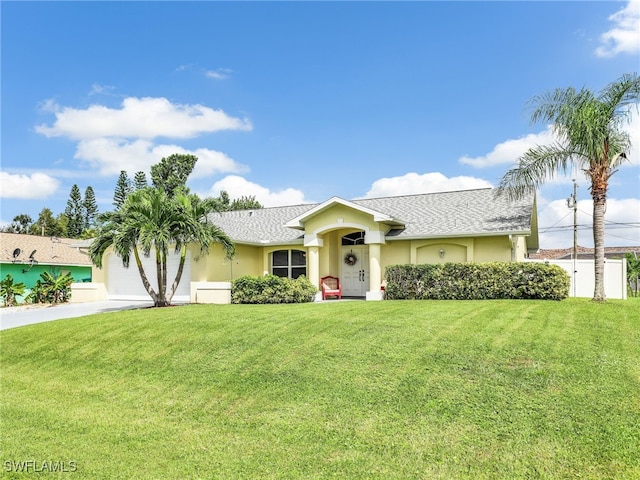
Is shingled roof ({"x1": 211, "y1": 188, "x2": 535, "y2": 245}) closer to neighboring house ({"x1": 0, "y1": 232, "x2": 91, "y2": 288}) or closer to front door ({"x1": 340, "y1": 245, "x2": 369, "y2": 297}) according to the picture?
front door ({"x1": 340, "y1": 245, "x2": 369, "y2": 297})

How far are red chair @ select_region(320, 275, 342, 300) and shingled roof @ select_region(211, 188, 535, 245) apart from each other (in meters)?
2.63

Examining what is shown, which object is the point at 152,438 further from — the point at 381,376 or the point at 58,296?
the point at 58,296

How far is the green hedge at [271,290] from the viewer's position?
57.0ft

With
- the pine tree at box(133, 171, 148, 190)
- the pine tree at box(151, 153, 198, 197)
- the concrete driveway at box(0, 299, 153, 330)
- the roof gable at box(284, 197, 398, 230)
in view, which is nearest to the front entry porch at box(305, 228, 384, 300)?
the roof gable at box(284, 197, 398, 230)

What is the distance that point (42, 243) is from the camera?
32031 mm

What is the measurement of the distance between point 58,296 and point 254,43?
16.4 metres

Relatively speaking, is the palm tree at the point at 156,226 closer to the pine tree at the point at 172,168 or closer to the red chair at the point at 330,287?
the red chair at the point at 330,287

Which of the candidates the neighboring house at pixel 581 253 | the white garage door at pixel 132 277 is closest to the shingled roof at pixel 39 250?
the white garage door at pixel 132 277

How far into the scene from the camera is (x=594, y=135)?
13.8m

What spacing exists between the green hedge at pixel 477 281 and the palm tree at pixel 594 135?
4.55ft

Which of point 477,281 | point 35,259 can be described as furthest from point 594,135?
point 35,259

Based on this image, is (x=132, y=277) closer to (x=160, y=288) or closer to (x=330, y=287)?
(x=160, y=288)
